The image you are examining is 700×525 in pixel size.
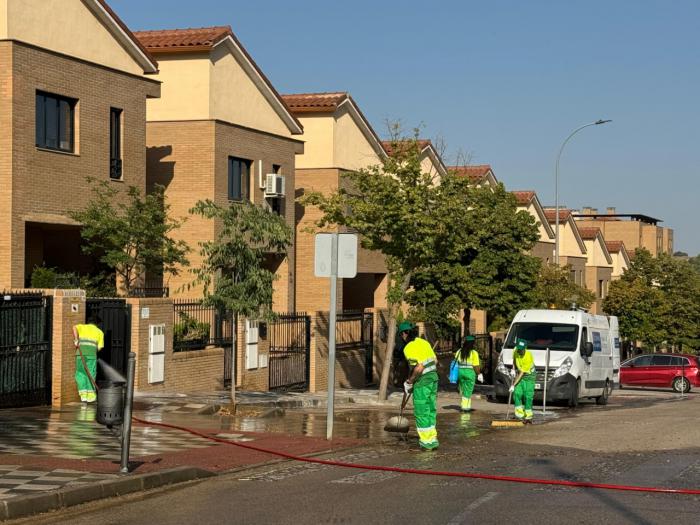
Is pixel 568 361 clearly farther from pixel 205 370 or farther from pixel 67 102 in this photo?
pixel 67 102

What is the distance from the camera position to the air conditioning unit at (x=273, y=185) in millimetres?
33469

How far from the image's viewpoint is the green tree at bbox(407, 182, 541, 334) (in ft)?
118

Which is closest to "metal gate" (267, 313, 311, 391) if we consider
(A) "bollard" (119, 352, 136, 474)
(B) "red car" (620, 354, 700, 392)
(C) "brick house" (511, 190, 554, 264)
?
(A) "bollard" (119, 352, 136, 474)

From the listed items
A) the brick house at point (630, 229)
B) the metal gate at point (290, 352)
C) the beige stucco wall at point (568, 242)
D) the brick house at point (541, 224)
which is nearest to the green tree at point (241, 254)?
the metal gate at point (290, 352)

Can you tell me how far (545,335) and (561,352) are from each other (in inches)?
30.7

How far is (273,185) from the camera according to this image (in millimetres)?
33500

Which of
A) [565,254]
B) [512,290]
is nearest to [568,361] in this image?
[512,290]

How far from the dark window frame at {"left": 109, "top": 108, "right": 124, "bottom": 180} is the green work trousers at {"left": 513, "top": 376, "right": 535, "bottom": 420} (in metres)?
11.6

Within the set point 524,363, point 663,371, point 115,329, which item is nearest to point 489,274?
point 663,371

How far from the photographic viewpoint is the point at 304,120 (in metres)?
38.8

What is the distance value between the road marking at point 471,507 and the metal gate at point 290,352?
1679cm

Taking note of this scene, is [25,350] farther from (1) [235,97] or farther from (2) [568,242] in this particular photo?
(2) [568,242]

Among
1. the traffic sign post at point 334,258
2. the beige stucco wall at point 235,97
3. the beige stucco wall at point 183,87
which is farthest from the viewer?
the beige stucco wall at point 235,97

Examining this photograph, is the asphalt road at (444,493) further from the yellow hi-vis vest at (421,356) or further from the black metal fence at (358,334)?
the black metal fence at (358,334)
